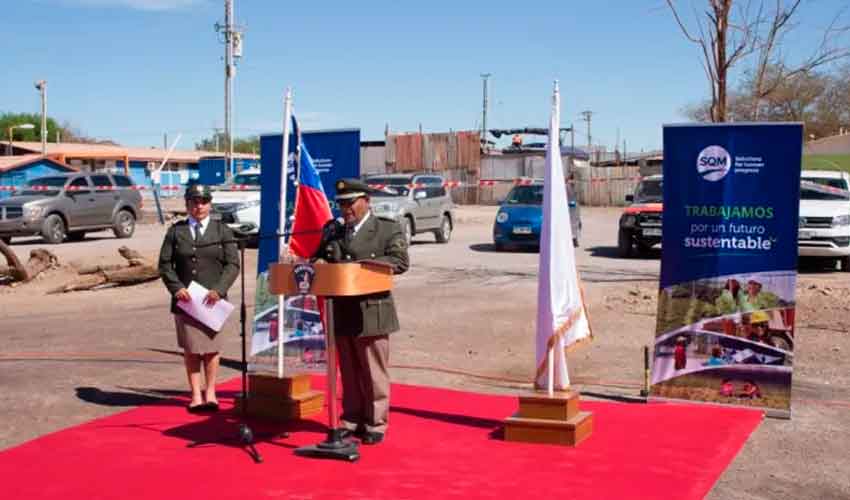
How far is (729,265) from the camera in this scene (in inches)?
333

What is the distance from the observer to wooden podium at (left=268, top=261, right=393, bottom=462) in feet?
21.8

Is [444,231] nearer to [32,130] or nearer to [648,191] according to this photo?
[648,191]

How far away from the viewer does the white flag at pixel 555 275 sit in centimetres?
757

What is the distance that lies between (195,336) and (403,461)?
225 centimetres

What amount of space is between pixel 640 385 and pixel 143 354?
5403 mm

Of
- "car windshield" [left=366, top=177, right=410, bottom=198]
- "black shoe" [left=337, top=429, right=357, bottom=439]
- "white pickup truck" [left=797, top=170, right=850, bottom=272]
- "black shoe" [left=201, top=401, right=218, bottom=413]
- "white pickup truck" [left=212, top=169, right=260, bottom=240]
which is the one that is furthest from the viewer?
"car windshield" [left=366, top=177, right=410, bottom=198]

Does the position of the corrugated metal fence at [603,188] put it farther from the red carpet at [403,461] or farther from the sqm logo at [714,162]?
the red carpet at [403,461]

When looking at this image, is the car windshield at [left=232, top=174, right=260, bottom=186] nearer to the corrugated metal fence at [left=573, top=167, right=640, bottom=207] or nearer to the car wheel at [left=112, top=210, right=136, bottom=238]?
the car wheel at [left=112, top=210, right=136, bottom=238]

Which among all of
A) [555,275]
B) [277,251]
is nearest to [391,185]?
[277,251]

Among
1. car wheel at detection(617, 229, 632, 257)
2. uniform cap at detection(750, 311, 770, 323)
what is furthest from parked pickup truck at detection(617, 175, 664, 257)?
uniform cap at detection(750, 311, 770, 323)

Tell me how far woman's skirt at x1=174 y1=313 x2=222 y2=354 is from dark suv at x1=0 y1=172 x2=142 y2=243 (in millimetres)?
20380

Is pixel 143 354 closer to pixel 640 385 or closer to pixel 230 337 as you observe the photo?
pixel 230 337

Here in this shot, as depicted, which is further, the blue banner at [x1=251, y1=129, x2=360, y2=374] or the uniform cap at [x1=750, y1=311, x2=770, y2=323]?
the blue banner at [x1=251, y1=129, x2=360, y2=374]

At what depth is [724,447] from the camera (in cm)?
725
